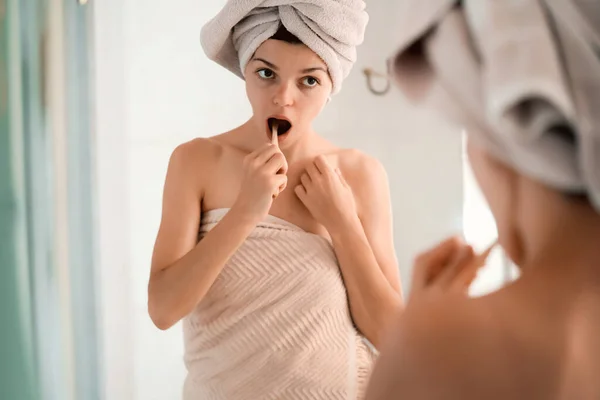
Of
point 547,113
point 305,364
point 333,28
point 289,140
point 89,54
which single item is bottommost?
point 305,364

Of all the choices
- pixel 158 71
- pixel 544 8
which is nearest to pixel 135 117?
pixel 158 71

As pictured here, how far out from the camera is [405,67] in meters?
0.46

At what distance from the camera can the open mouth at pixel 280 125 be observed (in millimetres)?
899

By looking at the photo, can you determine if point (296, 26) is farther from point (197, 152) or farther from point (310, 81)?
point (197, 152)

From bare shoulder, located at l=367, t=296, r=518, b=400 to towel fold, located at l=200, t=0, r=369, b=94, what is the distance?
53 cm

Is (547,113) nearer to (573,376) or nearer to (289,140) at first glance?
(573,376)

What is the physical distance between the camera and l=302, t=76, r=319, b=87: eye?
895 mm

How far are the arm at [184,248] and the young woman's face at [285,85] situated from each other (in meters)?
0.13

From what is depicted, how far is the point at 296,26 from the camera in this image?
85 cm

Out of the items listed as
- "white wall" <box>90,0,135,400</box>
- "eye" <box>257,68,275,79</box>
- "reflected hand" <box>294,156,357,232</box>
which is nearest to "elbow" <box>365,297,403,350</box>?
"reflected hand" <box>294,156,357,232</box>

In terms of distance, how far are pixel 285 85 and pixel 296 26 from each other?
0.08 metres

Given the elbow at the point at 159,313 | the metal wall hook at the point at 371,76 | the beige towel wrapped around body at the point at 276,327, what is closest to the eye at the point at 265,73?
the beige towel wrapped around body at the point at 276,327

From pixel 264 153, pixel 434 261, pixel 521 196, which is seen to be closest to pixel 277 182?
pixel 264 153

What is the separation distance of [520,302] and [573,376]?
0.18 ft
